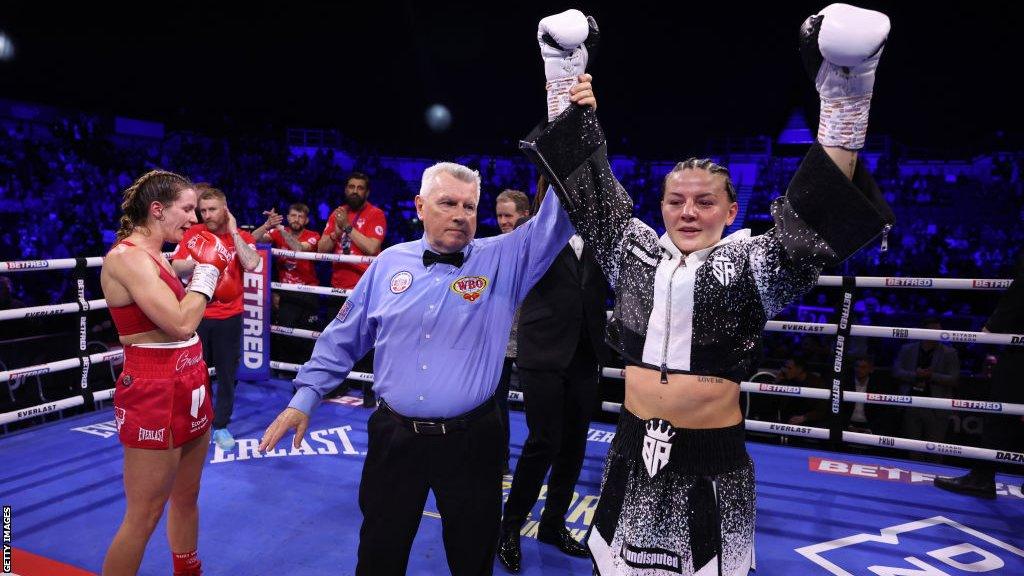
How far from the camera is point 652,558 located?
1602mm

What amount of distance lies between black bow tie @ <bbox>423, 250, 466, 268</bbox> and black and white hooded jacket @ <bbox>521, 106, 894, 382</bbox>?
47 cm

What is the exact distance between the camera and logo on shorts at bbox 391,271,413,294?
2.07 meters

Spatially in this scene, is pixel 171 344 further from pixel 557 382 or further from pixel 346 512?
pixel 557 382

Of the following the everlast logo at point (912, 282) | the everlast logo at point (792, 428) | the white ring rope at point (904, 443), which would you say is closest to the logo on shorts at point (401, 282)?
the white ring rope at point (904, 443)

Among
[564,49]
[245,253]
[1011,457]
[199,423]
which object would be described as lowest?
[1011,457]

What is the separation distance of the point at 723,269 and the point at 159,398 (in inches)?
80.9

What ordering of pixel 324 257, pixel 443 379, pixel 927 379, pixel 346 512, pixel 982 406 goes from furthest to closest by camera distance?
pixel 927 379 < pixel 324 257 < pixel 982 406 < pixel 346 512 < pixel 443 379

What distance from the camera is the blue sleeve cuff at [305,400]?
2027mm

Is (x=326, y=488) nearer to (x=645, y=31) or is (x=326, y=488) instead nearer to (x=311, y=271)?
(x=311, y=271)

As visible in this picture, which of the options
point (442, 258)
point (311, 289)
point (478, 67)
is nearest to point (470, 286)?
point (442, 258)

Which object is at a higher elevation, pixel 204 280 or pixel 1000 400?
pixel 204 280

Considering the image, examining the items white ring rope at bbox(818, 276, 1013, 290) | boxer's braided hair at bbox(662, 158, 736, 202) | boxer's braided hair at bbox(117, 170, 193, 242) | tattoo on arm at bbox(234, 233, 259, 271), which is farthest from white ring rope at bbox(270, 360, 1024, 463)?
tattoo on arm at bbox(234, 233, 259, 271)

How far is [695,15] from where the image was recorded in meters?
18.5

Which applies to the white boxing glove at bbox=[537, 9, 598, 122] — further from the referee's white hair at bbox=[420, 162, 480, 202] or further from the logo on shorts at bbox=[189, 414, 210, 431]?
the logo on shorts at bbox=[189, 414, 210, 431]
